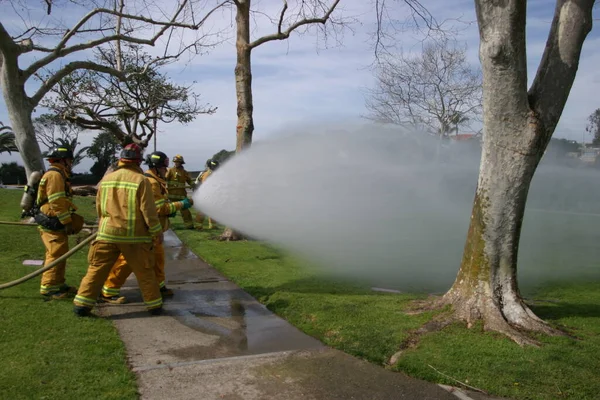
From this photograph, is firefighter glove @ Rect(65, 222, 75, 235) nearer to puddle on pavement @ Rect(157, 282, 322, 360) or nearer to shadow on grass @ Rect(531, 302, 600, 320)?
puddle on pavement @ Rect(157, 282, 322, 360)

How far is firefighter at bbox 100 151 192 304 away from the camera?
237 inches

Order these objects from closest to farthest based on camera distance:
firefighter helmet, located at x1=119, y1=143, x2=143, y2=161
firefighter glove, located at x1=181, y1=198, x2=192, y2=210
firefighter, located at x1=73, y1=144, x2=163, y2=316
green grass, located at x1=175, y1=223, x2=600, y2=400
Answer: green grass, located at x1=175, y1=223, x2=600, y2=400 < firefighter, located at x1=73, y1=144, x2=163, y2=316 < firefighter helmet, located at x1=119, y1=143, x2=143, y2=161 < firefighter glove, located at x1=181, y1=198, x2=192, y2=210

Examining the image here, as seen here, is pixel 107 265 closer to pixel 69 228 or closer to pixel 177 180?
pixel 69 228

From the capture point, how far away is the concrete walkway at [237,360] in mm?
3738

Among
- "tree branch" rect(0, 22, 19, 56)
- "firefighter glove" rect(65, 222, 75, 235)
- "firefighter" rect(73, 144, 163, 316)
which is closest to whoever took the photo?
"firefighter" rect(73, 144, 163, 316)

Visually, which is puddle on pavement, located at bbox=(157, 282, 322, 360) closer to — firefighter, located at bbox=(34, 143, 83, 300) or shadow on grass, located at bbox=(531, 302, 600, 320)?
firefighter, located at bbox=(34, 143, 83, 300)

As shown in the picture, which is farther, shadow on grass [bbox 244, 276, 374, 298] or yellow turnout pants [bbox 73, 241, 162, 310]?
shadow on grass [bbox 244, 276, 374, 298]

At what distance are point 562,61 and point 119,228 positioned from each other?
469 centimetres

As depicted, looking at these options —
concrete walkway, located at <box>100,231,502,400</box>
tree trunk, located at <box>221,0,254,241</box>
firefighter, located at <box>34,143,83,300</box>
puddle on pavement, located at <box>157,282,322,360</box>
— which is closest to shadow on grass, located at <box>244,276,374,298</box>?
puddle on pavement, located at <box>157,282,322,360</box>

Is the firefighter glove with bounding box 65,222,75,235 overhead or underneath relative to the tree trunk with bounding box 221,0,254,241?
underneath

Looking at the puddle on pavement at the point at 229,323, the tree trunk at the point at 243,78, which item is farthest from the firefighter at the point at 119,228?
the tree trunk at the point at 243,78

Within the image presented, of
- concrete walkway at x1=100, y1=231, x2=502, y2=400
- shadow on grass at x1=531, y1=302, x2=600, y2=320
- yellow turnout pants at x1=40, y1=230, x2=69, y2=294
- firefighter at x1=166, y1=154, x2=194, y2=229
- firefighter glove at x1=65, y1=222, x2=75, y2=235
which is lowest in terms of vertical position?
concrete walkway at x1=100, y1=231, x2=502, y2=400

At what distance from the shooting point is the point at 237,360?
14.2 feet

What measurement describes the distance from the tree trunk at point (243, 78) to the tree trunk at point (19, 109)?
13.4ft
